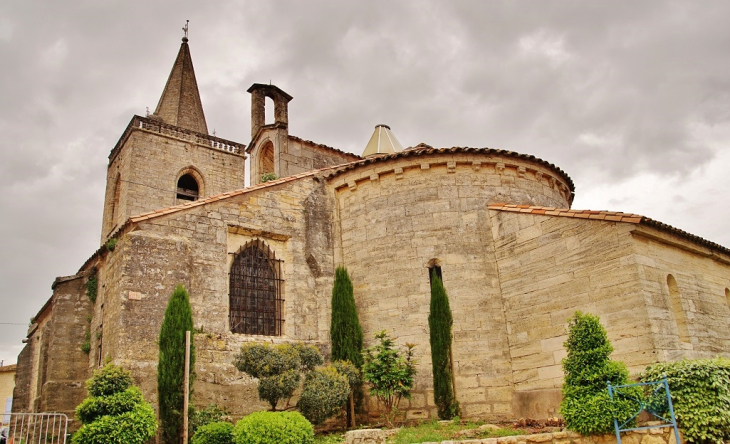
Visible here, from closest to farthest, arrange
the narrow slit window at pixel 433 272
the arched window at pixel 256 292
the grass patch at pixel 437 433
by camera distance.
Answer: the grass patch at pixel 437 433 < the arched window at pixel 256 292 < the narrow slit window at pixel 433 272

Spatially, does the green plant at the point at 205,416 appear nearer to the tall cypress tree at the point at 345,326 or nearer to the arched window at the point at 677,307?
the tall cypress tree at the point at 345,326

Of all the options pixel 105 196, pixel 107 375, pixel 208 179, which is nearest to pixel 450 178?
pixel 107 375

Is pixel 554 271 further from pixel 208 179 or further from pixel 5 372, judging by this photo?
pixel 5 372

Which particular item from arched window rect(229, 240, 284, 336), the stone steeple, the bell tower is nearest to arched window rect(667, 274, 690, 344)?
arched window rect(229, 240, 284, 336)

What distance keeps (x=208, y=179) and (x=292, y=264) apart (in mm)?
15790

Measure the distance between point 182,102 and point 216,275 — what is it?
19.5 metres

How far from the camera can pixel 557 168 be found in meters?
16.3

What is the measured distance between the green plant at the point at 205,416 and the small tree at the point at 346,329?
3.11 meters

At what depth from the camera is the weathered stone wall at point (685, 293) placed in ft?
37.2

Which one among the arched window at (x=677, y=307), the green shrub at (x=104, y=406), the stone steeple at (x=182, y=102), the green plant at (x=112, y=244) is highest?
the stone steeple at (x=182, y=102)

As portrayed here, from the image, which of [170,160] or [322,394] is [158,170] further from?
[322,394]

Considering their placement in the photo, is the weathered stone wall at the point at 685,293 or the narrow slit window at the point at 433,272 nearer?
the weathered stone wall at the point at 685,293

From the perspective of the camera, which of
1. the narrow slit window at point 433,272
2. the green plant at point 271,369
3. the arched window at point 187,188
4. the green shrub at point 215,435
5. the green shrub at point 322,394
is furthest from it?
the arched window at point 187,188

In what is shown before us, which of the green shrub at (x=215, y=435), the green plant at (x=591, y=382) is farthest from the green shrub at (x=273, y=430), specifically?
the green plant at (x=591, y=382)
